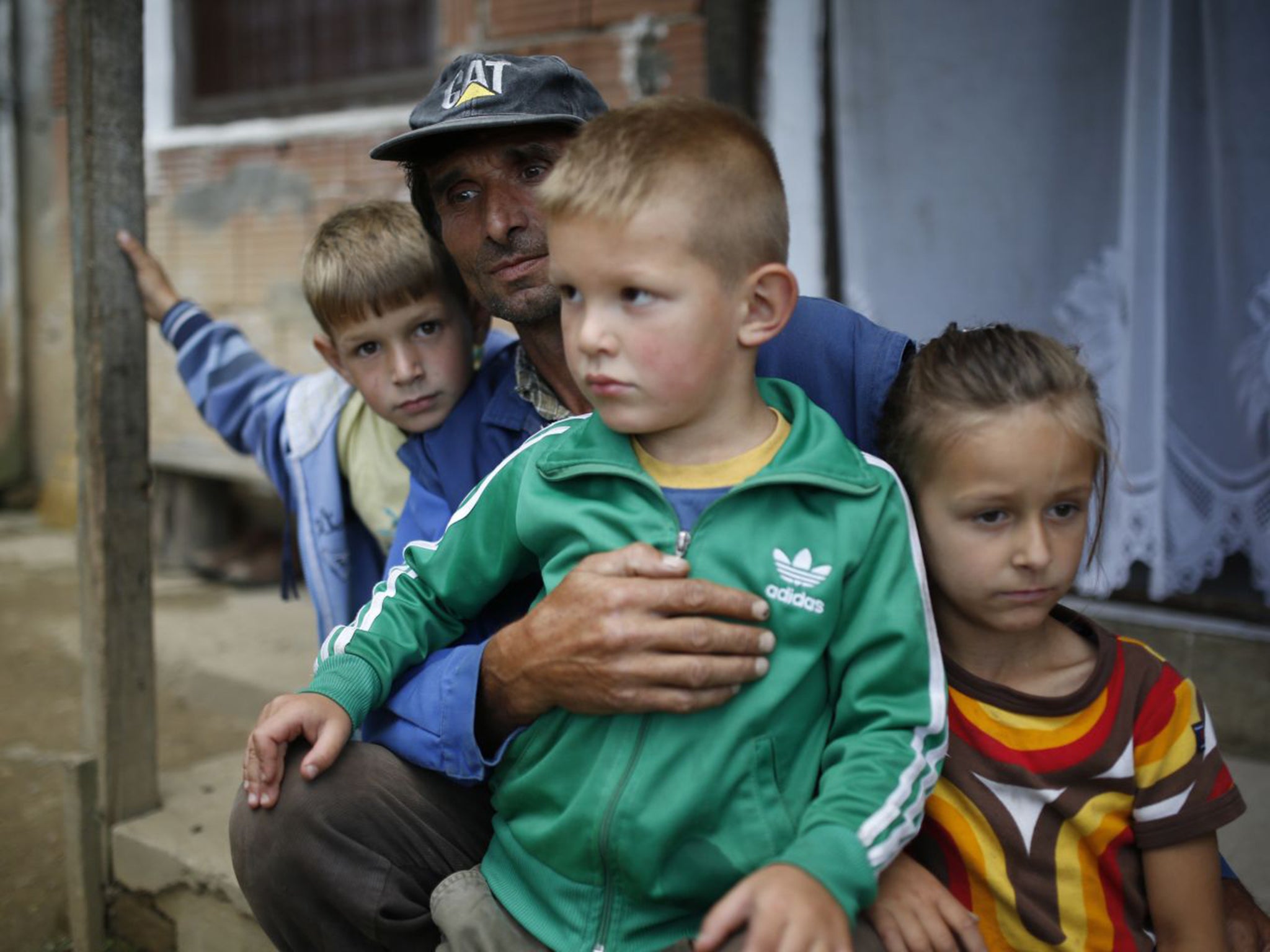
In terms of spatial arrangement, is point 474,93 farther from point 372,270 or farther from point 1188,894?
point 1188,894

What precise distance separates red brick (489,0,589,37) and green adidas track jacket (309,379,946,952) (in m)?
3.16

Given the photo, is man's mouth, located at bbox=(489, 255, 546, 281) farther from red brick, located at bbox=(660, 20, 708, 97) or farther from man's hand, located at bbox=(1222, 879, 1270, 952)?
red brick, located at bbox=(660, 20, 708, 97)

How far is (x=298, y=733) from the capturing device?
1640 mm

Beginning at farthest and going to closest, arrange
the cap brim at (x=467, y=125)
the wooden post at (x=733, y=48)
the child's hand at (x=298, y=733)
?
the wooden post at (x=733, y=48) < the cap brim at (x=467, y=125) < the child's hand at (x=298, y=733)

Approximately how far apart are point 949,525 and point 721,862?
55cm

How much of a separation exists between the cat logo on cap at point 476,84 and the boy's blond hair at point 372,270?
0.34 metres

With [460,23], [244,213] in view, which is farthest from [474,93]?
[244,213]

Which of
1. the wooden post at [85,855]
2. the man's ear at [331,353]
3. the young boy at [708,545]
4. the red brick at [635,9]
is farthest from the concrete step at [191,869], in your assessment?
the red brick at [635,9]

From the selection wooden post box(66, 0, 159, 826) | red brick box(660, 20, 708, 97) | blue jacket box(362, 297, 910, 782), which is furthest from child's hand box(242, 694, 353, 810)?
red brick box(660, 20, 708, 97)

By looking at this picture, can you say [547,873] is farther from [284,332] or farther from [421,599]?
[284,332]

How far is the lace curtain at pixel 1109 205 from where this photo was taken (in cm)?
306

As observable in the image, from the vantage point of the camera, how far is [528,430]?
82.9 inches

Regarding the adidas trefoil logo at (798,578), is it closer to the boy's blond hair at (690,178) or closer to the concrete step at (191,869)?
the boy's blond hair at (690,178)

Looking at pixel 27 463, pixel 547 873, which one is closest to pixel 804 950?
pixel 547 873
